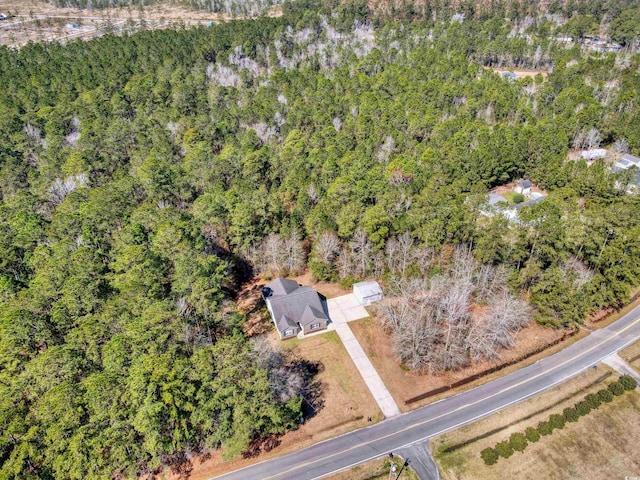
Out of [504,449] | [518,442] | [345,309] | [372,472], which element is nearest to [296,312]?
[345,309]

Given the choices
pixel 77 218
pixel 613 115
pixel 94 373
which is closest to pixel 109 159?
pixel 77 218

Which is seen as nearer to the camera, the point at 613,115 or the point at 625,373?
the point at 625,373

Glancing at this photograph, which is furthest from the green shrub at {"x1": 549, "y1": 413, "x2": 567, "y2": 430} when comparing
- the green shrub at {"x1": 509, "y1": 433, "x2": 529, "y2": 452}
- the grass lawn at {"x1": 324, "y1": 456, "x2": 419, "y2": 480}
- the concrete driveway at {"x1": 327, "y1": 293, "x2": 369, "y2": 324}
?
the concrete driveway at {"x1": 327, "y1": 293, "x2": 369, "y2": 324}

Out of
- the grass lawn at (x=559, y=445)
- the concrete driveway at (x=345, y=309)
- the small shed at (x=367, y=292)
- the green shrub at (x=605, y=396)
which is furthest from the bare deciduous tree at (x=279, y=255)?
the green shrub at (x=605, y=396)

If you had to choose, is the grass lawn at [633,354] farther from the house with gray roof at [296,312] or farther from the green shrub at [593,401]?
the house with gray roof at [296,312]

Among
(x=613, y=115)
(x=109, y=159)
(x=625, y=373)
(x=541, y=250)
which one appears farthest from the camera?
(x=613, y=115)

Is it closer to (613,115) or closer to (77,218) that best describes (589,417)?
(77,218)
